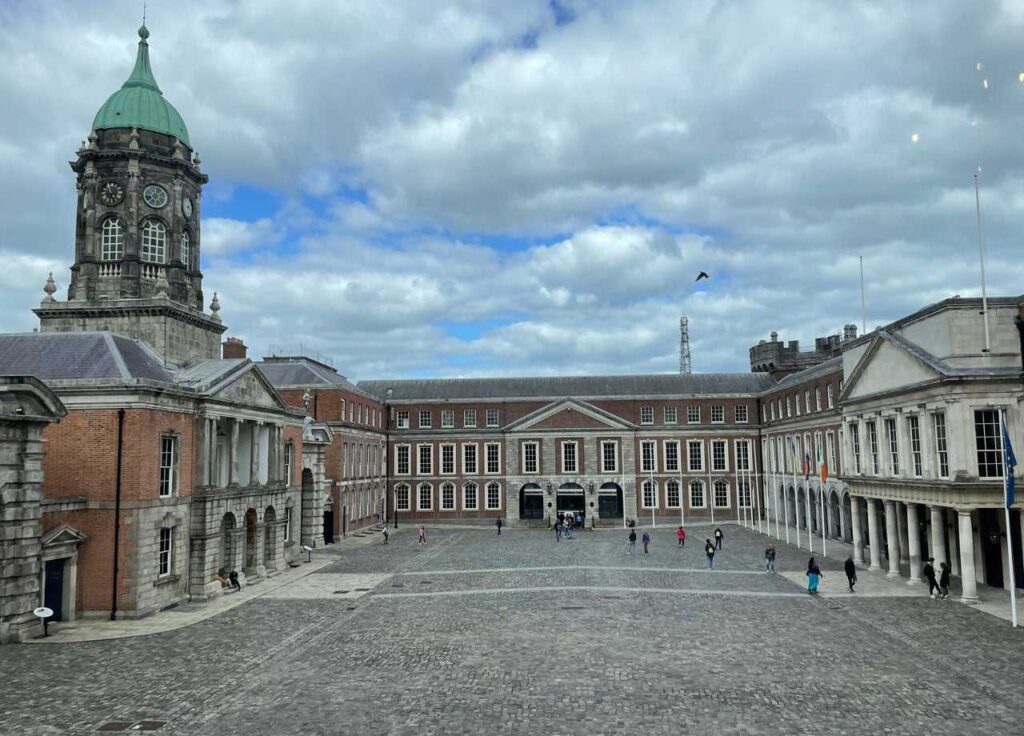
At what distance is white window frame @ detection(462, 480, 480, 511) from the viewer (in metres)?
72.9

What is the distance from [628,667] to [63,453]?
73.7 ft

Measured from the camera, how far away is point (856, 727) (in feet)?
52.9

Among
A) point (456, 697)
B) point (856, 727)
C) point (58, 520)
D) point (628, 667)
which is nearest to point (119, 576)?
point (58, 520)

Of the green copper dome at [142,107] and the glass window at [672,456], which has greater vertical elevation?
the green copper dome at [142,107]

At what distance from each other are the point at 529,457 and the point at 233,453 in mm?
39073

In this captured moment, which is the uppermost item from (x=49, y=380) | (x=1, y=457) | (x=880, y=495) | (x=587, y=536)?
(x=49, y=380)

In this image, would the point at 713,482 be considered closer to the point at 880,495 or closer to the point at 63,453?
the point at 880,495

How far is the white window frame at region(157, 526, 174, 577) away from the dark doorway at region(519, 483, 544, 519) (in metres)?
43.8

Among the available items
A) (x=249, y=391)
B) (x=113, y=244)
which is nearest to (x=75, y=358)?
(x=249, y=391)

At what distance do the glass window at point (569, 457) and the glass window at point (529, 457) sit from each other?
2614 mm

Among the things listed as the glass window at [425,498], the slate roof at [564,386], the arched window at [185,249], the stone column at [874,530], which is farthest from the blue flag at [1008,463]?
the glass window at [425,498]

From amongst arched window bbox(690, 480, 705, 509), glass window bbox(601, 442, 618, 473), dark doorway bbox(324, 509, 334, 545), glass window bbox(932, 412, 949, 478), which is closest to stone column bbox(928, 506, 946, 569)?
glass window bbox(932, 412, 949, 478)

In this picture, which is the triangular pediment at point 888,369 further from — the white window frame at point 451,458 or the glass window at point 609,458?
the white window frame at point 451,458

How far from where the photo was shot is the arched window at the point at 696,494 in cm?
7148
